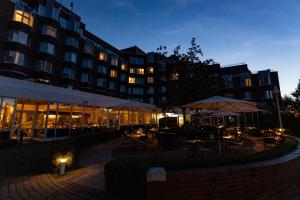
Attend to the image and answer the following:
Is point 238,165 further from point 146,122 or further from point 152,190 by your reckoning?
point 146,122

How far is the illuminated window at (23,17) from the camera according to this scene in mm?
22562

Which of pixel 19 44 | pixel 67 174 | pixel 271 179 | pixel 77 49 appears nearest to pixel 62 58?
pixel 77 49

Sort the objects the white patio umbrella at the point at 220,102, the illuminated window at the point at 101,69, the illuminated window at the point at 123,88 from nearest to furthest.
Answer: the white patio umbrella at the point at 220,102 < the illuminated window at the point at 101,69 < the illuminated window at the point at 123,88

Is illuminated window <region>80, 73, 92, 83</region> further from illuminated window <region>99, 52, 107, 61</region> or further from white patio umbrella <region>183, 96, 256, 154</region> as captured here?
white patio umbrella <region>183, 96, 256, 154</region>

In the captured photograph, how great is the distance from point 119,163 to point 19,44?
81.4ft

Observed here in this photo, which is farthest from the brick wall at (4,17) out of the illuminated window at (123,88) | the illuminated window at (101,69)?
the illuminated window at (123,88)

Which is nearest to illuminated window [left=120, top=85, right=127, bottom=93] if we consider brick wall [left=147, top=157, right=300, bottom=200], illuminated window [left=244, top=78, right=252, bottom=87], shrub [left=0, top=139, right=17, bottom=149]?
illuminated window [left=244, top=78, right=252, bottom=87]

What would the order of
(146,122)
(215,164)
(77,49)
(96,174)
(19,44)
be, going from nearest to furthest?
(215,164), (96,174), (19,44), (77,49), (146,122)

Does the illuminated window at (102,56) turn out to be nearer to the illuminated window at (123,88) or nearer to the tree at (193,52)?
the illuminated window at (123,88)

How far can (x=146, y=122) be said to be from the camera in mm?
35375

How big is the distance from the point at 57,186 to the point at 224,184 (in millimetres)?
5072

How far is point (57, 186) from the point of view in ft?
18.9

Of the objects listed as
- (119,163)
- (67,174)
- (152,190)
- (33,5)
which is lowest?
(67,174)

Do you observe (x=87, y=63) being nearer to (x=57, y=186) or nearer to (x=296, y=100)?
(x=57, y=186)
